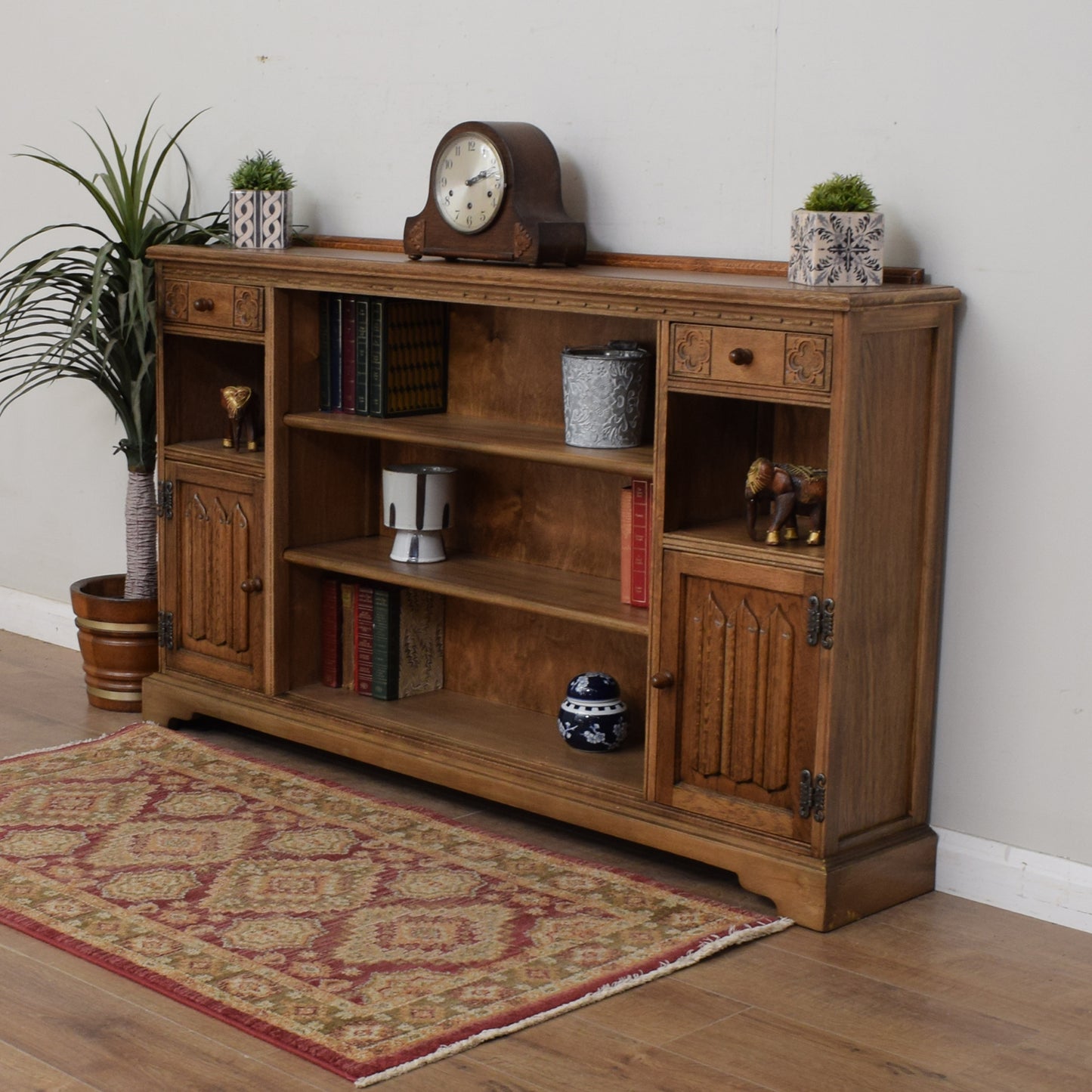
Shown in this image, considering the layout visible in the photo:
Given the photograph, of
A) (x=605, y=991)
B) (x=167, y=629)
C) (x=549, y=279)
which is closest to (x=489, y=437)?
(x=549, y=279)

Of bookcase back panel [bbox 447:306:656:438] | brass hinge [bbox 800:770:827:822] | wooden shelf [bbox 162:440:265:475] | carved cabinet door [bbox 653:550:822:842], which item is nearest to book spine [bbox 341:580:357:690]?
wooden shelf [bbox 162:440:265:475]

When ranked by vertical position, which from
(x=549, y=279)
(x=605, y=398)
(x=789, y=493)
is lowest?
(x=789, y=493)

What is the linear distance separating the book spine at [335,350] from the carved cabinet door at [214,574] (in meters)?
0.26

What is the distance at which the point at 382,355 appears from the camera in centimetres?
362

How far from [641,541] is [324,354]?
0.94 m

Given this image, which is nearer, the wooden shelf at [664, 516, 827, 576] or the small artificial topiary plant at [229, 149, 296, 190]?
the wooden shelf at [664, 516, 827, 576]

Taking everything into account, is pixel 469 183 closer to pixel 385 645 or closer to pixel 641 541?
pixel 641 541

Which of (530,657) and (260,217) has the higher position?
(260,217)

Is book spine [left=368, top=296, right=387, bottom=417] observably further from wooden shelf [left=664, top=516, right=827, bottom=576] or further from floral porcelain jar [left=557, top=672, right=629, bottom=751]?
wooden shelf [left=664, top=516, right=827, bottom=576]

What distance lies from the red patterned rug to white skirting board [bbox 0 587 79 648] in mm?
1218

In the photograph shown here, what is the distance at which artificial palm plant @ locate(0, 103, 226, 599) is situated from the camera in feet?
12.5

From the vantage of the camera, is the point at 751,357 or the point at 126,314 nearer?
the point at 751,357

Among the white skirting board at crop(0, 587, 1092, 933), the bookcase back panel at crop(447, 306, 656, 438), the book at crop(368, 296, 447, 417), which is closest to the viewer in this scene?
the white skirting board at crop(0, 587, 1092, 933)

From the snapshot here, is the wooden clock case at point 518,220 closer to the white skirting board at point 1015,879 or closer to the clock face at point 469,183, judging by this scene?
the clock face at point 469,183
